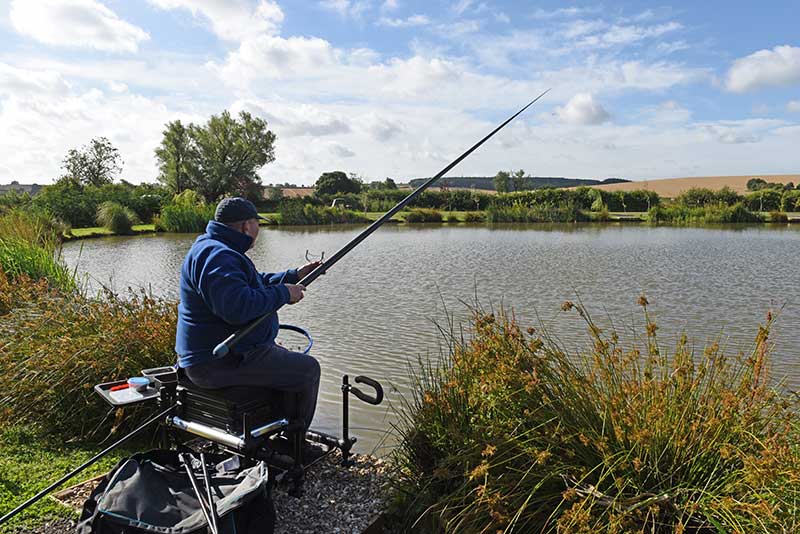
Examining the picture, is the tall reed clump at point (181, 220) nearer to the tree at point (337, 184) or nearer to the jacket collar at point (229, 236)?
the jacket collar at point (229, 236)

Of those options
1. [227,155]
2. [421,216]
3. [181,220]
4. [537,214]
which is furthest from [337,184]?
[181,220]

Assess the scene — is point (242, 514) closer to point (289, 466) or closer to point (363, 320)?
point (289, 466)

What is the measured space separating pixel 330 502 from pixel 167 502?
0.99 m

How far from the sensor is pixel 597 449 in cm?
287

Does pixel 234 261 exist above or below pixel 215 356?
above

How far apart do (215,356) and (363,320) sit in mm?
6622

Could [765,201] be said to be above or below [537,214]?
above


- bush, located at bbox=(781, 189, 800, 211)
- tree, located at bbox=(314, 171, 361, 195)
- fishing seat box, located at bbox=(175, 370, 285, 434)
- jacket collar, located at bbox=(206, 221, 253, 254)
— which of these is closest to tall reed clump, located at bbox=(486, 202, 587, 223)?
bush, located at bbox=(781, 189, 800, 211)

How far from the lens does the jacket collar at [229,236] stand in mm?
3295

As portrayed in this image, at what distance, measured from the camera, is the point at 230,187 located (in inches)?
2019

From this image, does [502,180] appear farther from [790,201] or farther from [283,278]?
[283,278]

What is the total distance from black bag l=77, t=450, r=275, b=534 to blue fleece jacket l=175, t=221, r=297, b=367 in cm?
55

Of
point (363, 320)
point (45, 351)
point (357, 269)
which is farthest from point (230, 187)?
point (45, 351)

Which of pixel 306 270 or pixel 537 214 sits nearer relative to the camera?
pixel 306 270
